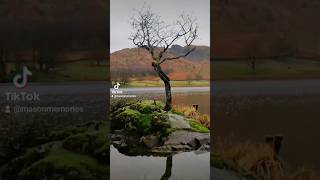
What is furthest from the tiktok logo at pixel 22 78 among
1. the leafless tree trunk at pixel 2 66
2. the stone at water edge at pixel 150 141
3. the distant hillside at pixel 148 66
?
the stone at water edge at pixel 150 141

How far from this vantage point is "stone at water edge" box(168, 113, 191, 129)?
329 centimetres

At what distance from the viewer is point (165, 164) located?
323 cm

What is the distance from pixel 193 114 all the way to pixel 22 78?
1.32 meters

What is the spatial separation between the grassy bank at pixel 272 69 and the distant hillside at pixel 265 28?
55mm

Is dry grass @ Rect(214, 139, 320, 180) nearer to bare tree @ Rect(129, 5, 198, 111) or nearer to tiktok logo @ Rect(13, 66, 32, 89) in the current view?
bare tree @ Rect(129, 5, 198, 111)

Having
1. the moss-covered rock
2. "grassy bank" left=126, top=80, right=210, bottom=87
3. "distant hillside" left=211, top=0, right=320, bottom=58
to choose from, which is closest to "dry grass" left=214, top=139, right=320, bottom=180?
"grassy bank" left=126, top=80, right=210, bottom=87

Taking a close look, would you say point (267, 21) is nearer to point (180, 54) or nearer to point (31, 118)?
point (180, 54)

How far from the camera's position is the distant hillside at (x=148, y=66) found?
3.24 m

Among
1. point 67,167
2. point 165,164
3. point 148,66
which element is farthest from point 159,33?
point 67,167

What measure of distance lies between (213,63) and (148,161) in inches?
34.6

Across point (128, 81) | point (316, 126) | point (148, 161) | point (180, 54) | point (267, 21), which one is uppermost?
point (267, 21)

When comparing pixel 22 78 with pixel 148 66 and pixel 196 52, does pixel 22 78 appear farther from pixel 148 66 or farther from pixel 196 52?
pixel 196 52

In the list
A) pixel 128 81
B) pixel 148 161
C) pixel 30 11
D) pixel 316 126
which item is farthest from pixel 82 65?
pixel 316 126

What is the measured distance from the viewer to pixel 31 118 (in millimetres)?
3277
